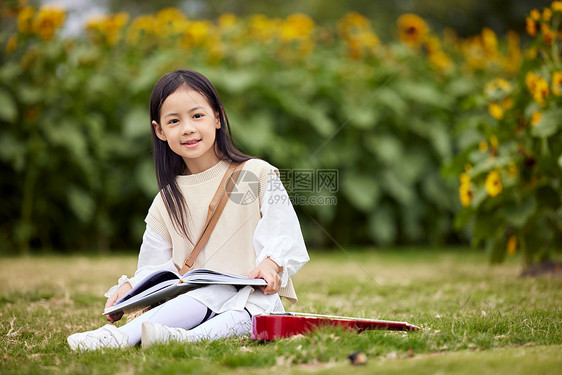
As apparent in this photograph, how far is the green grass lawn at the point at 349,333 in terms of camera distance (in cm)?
193

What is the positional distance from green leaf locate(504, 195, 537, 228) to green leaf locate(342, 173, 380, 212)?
2.58 metres

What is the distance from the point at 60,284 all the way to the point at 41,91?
8.06 ft

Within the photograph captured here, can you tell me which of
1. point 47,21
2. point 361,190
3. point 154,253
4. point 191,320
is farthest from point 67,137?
point 191,320

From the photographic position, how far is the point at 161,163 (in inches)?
110

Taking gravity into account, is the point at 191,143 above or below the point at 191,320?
above

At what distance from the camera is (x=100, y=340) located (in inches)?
89.3

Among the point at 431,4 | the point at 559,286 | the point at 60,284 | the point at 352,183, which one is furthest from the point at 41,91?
the point at 431,4

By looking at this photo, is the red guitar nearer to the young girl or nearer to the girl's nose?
the young girl

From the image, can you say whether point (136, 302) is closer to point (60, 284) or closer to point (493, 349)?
point (493, 349)

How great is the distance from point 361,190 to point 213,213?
422 centimetres

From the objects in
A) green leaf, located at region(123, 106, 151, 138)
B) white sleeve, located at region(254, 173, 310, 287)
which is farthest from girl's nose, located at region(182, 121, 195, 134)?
green leaf, located at region(123, 106, 151, 138)

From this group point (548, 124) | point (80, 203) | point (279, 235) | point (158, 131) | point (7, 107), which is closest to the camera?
point (279, 235)

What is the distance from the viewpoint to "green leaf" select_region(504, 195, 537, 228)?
4012mm

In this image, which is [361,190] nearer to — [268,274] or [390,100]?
[390,100]
